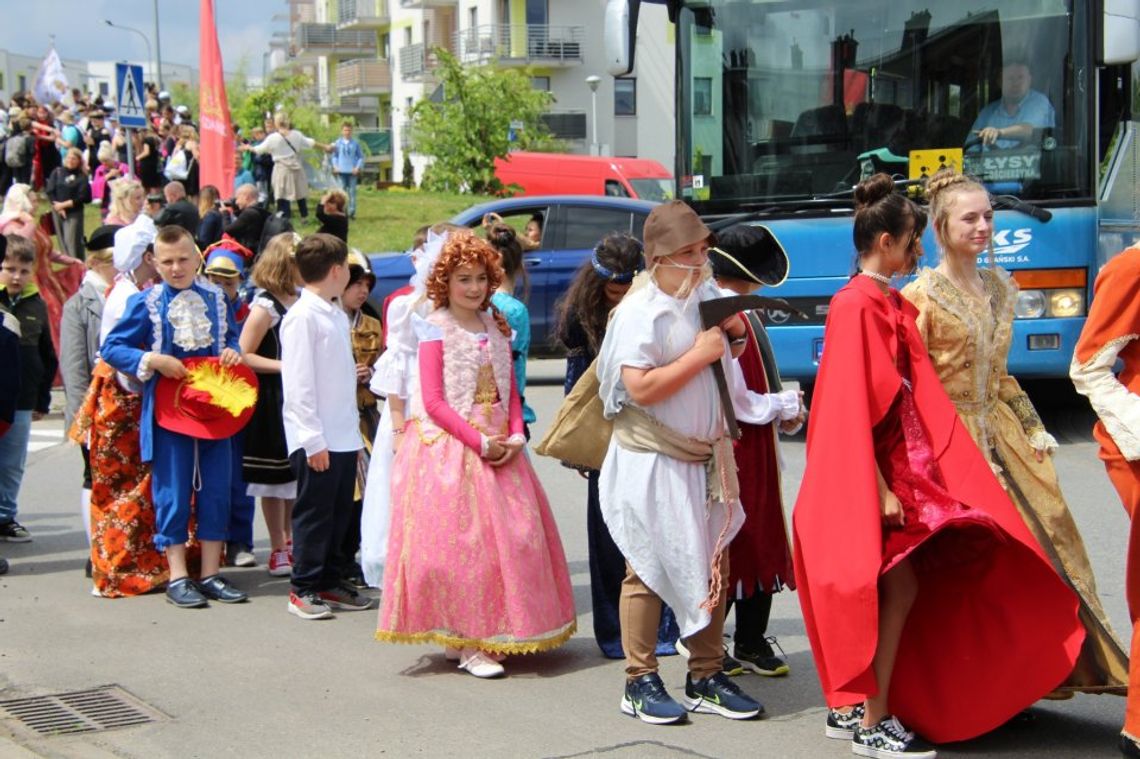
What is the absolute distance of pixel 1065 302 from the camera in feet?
34.3

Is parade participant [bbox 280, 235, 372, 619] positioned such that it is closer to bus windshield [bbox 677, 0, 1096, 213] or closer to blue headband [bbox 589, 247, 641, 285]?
blue headband [bbox 589, 247, 641, 285]

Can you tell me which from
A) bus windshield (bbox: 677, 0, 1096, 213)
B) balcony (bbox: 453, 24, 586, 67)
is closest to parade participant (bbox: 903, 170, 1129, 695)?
bus windshield (bbox: 677, 0, 1096, 213)

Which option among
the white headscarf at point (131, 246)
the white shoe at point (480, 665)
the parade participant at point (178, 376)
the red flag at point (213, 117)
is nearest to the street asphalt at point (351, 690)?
the white shoe at point (480, 665)

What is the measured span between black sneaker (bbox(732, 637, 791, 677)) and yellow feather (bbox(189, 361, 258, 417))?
278 cm

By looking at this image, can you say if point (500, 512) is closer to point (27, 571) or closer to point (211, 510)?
point (211, 510)

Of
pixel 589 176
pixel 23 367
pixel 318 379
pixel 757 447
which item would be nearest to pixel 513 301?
pixel 318 379

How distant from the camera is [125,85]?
19562 millimetres

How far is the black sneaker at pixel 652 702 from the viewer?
5336 millimetres

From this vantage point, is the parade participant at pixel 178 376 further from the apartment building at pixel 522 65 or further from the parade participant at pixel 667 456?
the apartment building at pixel 522 65

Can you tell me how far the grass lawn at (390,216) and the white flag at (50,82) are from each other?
18.2 ft

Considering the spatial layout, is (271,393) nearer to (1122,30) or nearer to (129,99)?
(1122,30)

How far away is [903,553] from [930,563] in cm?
39

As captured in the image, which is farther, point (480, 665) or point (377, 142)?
point (377, 142)

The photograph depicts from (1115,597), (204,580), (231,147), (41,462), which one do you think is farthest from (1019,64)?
(231,147)
